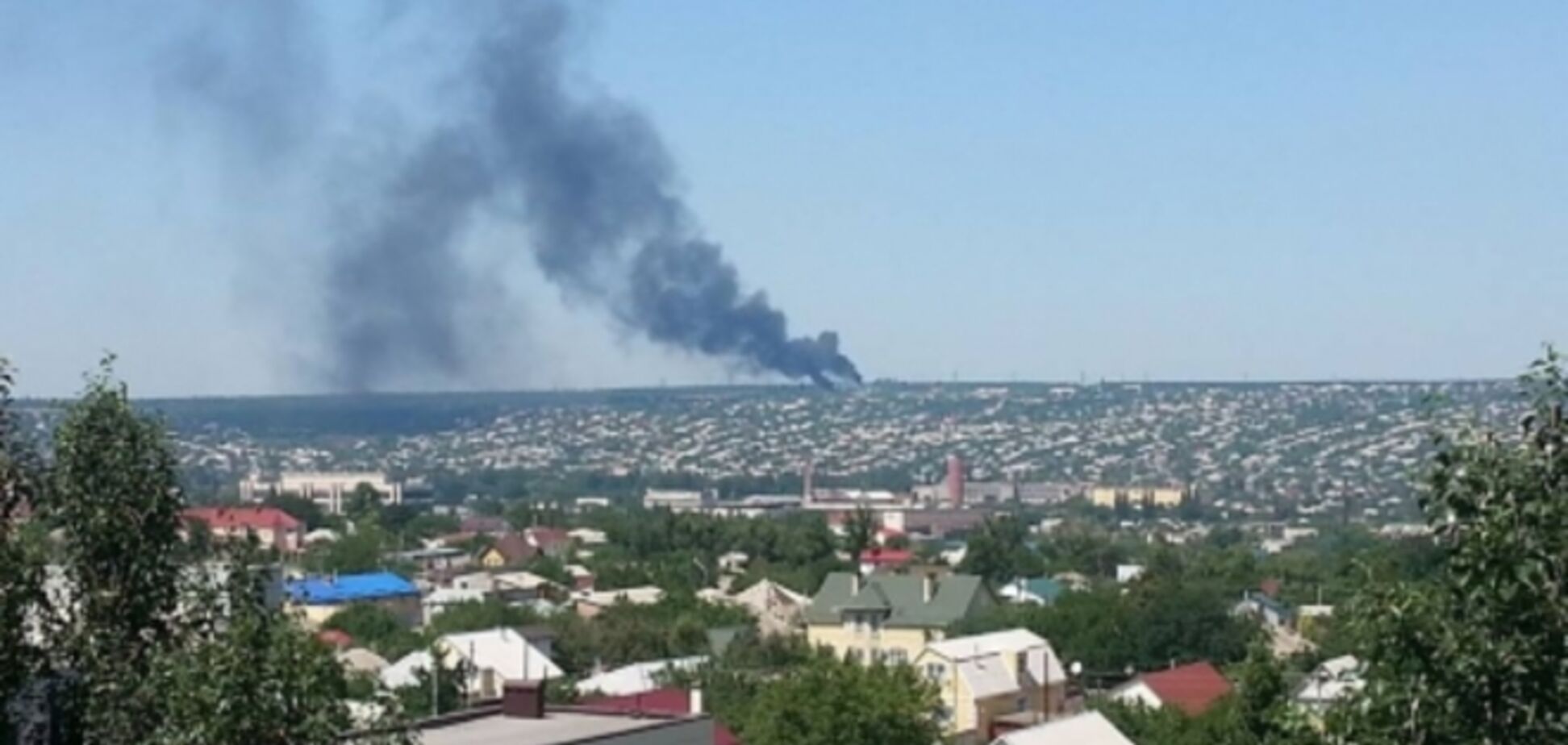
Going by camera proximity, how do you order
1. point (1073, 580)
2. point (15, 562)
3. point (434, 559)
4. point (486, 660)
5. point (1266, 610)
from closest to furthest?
point (15, 562) → point (486, 660) → point (1266, 610) → point (1073, 580) → point (434, 559)

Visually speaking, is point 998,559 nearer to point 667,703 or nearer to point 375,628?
point 375,628

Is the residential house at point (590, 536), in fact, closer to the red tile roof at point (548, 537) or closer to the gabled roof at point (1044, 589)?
the red tile roof at point (548, 537)

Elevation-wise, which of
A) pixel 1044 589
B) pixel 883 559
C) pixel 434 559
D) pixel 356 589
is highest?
pixel 356 589

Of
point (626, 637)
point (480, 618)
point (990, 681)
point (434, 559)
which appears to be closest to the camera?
point (990, 681)

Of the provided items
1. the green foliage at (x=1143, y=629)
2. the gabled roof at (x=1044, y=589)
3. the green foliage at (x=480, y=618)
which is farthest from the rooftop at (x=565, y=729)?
the gabled roof at (x=1044, y=589)

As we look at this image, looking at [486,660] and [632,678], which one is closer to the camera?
[632,678]

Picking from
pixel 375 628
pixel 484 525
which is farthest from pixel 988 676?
pixel 484 525
